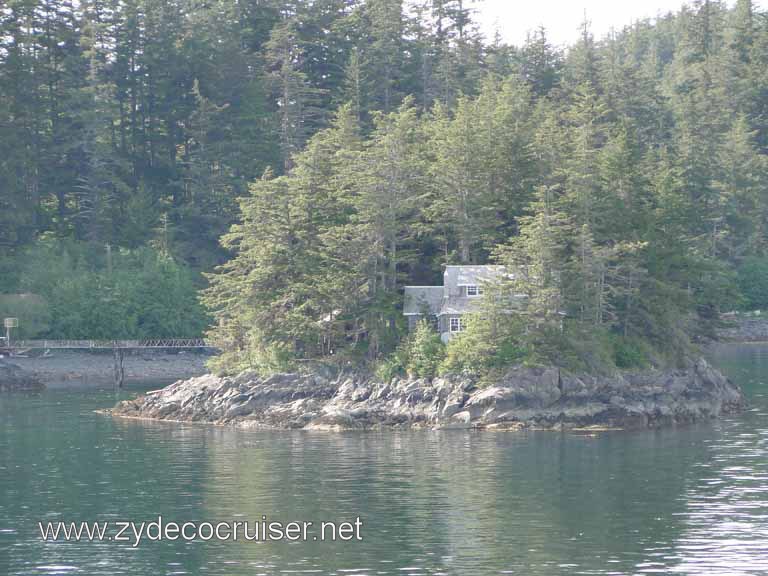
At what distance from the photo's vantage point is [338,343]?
7569 centimetres

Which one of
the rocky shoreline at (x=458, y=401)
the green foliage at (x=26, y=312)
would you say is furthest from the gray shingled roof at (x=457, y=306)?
the green foliage at (x=26, y=312)

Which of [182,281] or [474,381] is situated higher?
[182,281]

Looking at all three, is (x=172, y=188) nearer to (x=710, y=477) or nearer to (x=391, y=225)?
(x=391, y=225)

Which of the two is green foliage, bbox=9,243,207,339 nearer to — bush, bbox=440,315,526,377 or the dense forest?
the dense forest

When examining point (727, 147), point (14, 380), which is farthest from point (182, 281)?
point (727, 147)

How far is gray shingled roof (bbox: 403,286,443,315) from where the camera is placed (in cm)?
7350

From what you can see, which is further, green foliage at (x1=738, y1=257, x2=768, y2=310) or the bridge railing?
green foliage at (x1=738, y1=257, x2=768, y2=310)

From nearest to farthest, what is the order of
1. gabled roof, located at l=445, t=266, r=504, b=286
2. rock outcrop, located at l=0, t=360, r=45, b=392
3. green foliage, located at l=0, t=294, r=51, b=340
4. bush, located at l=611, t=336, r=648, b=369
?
gabled roof, located at l=445, t=266, r=504, b=286, bush, located at l=611, t=336, r=648, b=369, rock outcrop, located at l=0, t=360, r=45, b=392, green foliage, located at l=0, t=294, r=51, b=340

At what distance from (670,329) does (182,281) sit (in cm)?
5028

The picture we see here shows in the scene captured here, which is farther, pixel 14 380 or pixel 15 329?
pixel 15 329

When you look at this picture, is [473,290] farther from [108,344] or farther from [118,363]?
[108,344]

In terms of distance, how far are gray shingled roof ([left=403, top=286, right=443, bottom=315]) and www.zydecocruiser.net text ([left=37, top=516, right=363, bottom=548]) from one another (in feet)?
102

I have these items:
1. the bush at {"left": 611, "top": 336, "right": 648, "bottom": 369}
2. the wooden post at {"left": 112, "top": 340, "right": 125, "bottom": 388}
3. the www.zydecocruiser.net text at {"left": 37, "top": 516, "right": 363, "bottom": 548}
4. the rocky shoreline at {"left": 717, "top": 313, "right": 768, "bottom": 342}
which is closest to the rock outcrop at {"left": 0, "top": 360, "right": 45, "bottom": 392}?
the wooden post at {"left": 112, "top": 340, "right": 125, "bottom": 388}

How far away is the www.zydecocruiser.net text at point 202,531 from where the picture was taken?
134 ft
